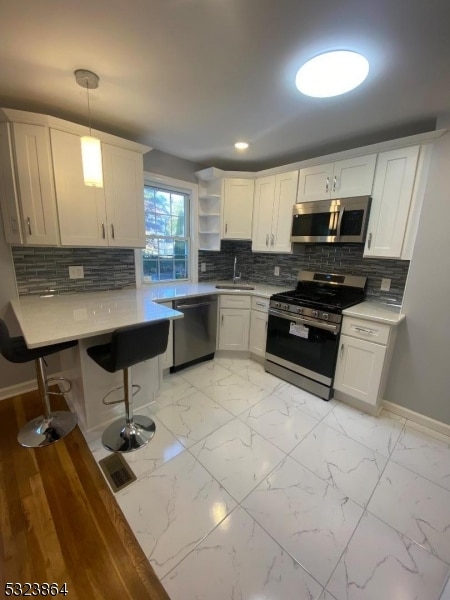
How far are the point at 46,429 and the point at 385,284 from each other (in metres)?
3.19

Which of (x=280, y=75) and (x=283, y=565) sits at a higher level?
(x=280, y=75)

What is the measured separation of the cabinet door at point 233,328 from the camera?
307 cm

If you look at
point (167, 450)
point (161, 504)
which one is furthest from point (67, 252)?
point (161, 504)

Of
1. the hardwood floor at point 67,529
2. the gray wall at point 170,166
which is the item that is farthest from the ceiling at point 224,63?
the hardwood floor at point 67,529

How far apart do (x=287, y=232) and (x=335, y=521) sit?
8.27 ft

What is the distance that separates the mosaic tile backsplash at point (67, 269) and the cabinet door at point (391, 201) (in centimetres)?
244

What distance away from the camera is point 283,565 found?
1161 mm

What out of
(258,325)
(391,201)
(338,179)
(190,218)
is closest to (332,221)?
(338,179)

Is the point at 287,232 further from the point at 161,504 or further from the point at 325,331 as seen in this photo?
the point at 161,504

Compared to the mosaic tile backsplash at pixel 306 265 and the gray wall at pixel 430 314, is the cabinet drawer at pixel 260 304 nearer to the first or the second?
the mosaic tile backsplash at pixel 306 265

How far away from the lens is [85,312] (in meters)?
1.87

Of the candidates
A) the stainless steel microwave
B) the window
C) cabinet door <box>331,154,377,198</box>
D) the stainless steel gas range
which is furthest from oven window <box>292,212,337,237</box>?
the window

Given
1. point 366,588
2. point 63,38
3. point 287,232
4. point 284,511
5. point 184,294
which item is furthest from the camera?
point 287,232

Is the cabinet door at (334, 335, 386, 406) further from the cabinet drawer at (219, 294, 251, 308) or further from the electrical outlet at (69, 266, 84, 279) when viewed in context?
the electrical outlet at (69, 266, 84, 279)
